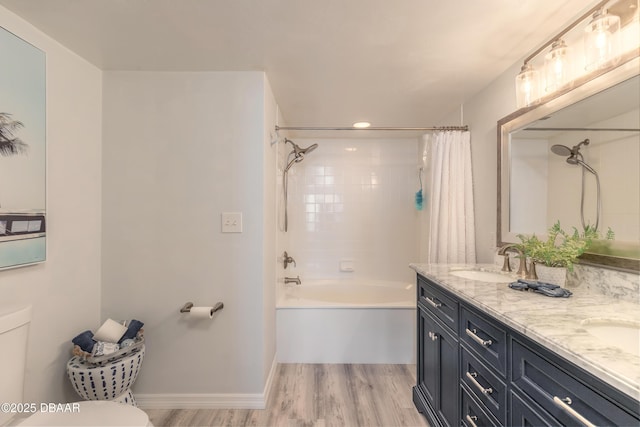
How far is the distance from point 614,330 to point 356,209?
2768 millimetres

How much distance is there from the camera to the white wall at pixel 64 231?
1529 millimetres

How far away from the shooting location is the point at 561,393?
0.82 metres

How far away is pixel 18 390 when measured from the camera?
1.29 metres

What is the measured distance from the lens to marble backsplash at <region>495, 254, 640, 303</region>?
1.18 metres

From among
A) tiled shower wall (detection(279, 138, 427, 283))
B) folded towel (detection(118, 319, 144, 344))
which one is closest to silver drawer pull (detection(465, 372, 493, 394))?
folded towel (detection(118, 319, 144, 344))

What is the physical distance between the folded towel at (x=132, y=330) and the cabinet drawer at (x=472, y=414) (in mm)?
1767

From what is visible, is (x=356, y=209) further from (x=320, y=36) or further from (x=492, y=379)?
(x=492, y=379)

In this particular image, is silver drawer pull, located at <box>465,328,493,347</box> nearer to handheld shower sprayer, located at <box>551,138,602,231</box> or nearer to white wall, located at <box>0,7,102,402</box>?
handheld shower sprayer, located at <box>551,138,602,231</box>

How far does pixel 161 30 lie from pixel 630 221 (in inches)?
87.2

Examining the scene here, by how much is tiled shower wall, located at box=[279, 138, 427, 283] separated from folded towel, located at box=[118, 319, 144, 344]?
1958 mm

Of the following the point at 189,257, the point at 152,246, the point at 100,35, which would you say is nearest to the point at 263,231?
the point at 189,257

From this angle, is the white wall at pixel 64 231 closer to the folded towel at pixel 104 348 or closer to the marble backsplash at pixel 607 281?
the folded towel at pixel 104 348

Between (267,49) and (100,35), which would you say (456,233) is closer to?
(267,49)

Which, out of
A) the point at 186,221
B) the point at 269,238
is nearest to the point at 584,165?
the point at 269,238
